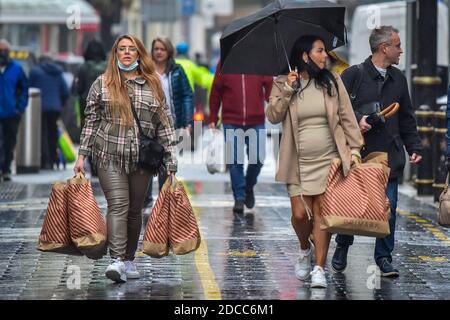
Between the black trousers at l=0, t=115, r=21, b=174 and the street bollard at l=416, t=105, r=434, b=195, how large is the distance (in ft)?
18.2

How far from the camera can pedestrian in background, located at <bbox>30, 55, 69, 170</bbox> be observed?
22531 mm

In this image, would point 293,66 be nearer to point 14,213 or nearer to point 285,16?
point 285,16

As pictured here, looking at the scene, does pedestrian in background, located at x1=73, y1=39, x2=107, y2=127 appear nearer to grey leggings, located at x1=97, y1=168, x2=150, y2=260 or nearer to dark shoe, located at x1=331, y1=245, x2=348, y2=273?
dark shoe, located at x1=331, y1=245, x2=348, y2=273

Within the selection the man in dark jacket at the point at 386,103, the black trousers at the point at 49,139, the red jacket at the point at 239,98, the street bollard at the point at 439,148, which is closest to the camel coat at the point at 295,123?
the man in dark jacket at the point at 386,103

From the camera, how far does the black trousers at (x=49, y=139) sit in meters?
22.6

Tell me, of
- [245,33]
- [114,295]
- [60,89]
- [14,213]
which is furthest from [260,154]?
[60,89]

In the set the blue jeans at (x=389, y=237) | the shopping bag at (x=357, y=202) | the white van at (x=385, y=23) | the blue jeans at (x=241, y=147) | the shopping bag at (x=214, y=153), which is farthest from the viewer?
the white van at (x=385, y=23)

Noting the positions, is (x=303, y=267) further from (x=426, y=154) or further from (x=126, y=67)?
(x=426, y=154)

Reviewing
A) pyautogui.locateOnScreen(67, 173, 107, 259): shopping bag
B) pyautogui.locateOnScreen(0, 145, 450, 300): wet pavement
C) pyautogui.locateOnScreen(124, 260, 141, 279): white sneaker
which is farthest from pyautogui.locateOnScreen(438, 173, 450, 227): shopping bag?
pyautogui.locateOnScreen(67, 173, 107, 259): shopping bag

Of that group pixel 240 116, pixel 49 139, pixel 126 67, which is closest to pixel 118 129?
pixel 126 67

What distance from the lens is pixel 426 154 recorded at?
18.1m

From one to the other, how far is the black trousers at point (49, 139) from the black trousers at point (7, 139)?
2.12 m

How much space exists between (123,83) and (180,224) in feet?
3.47

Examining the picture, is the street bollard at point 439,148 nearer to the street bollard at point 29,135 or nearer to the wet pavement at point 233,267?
the wet pavement at point 233,267
